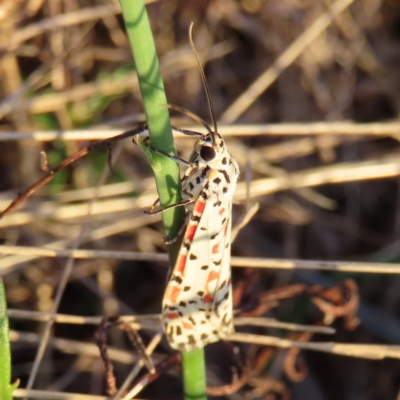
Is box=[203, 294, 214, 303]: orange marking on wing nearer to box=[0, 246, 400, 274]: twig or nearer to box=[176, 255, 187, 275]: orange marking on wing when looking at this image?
box=[176, 255, 187, 275]: orange marking on wing

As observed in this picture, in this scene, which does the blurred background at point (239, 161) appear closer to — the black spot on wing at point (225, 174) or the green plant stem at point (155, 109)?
the black spot on wing at point (225, 174)

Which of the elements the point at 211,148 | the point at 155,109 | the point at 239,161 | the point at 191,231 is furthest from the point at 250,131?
the point at 155,109

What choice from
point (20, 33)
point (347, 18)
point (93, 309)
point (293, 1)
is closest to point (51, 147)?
point (20, 33)

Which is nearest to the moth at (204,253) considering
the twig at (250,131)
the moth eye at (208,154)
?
the moth eye at (208,154)

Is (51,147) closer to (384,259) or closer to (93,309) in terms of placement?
(93,309)

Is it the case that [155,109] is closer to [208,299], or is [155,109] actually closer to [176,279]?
[176,279]
